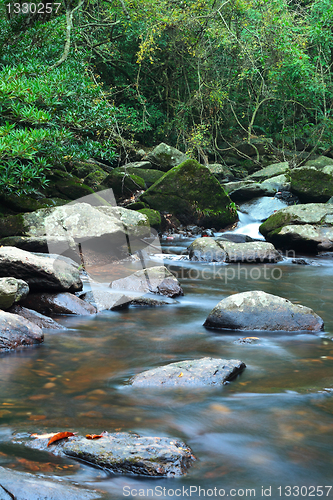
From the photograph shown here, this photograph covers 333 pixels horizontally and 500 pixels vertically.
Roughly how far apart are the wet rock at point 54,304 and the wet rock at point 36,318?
390 millimetres

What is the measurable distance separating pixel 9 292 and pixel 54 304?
0.90 m

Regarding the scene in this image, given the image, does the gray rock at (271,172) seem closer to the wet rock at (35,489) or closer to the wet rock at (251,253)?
the wet rock at (251,253)

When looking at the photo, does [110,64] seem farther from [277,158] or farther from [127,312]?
[127,312]

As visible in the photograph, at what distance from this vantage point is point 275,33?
14.3 metres

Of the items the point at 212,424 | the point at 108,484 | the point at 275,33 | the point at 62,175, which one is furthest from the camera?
the point at 275,33

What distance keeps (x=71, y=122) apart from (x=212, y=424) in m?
6.63

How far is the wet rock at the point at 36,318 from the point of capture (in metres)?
4.38

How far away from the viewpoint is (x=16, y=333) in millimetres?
3727

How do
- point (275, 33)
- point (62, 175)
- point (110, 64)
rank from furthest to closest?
point (110, 64) < point (275, 33) < point (62, 175)

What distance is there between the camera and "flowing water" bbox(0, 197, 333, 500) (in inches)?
80.1

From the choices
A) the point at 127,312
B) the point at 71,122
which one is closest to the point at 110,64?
the point at 71,122

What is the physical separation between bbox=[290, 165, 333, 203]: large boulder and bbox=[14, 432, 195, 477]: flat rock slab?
11505mm

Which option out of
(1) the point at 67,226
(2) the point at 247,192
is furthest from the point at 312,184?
(1) the point at 67,226

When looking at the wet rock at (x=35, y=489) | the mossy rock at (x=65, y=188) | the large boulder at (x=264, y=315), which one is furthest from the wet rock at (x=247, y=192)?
the wet rock at (x=35, y=489)
